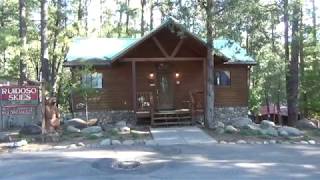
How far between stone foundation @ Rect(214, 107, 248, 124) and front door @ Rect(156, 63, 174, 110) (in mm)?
2207

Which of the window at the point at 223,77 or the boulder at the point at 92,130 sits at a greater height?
the window at the point at 223,77

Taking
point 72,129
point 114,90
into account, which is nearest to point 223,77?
point 114,90

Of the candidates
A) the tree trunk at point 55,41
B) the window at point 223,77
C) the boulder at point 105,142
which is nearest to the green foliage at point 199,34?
the tree trunk at point 55,41

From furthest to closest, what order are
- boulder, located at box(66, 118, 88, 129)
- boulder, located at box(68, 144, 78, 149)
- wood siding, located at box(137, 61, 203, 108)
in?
wood siding, located at box(137, 61, 203, 108) < boulder, located at box(66, 118, 88, 129) < boulder, located at box(68, 144, 78, 149)

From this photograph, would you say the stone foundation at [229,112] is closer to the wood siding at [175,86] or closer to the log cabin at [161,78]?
the log cabin at [161,78]

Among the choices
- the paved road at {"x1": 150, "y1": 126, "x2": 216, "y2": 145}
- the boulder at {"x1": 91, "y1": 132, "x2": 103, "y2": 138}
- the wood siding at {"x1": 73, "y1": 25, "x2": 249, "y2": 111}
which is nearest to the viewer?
the paved road at {"x1": 150, "y1": 126, "x2": 216, "y2": 145}

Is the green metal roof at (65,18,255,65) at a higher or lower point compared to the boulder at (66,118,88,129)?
higher

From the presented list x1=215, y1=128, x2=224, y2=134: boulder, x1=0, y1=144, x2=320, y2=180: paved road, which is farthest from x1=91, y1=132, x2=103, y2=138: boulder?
x1=215, y1=128, x2=224, y2=134: boulder

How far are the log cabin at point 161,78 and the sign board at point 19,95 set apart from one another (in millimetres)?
2425

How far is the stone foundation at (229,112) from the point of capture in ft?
69.7

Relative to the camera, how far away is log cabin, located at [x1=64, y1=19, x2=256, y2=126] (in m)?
19.0

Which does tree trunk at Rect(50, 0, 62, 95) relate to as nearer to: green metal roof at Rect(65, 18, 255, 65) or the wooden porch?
green metal roof at Rect(65, 18, 255, 65)

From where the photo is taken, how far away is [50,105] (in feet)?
48.4

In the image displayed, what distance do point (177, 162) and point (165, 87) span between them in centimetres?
1104
